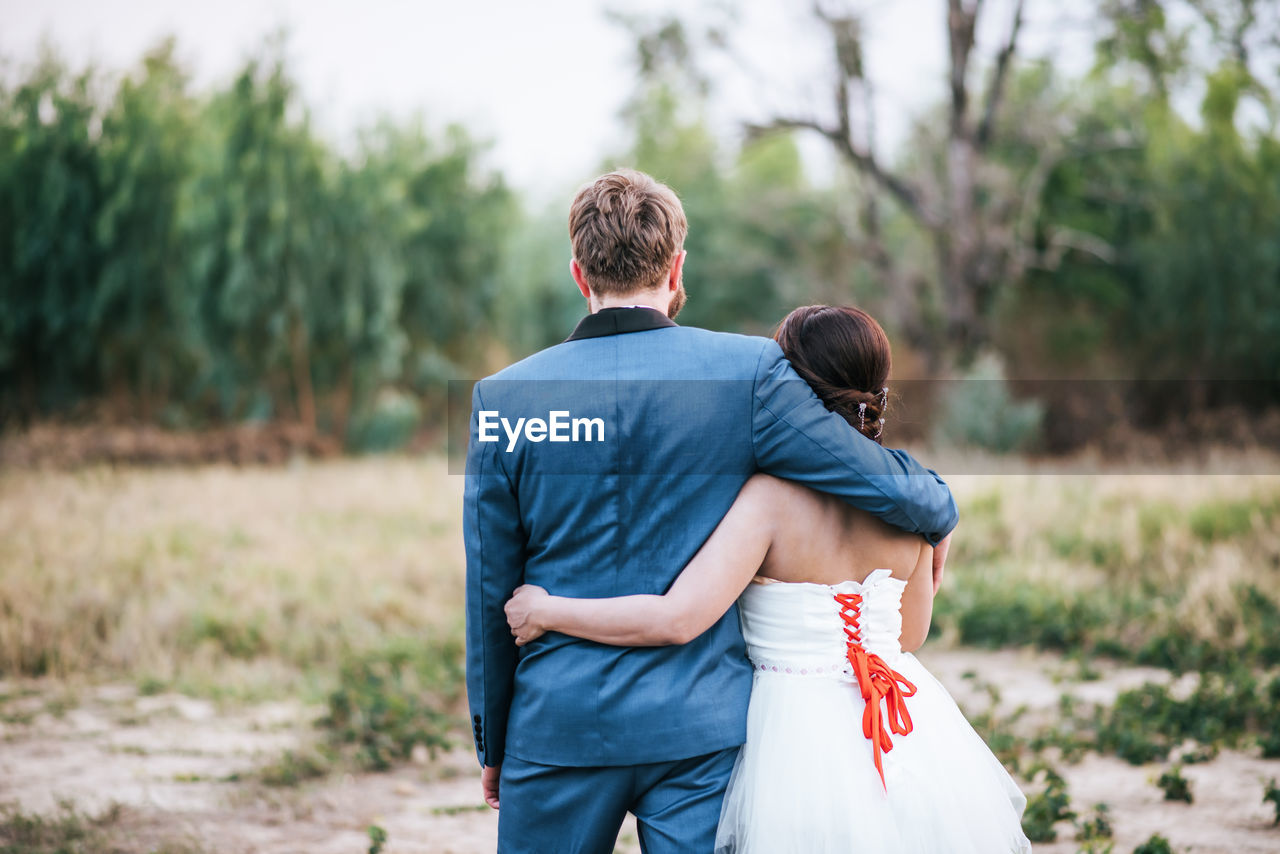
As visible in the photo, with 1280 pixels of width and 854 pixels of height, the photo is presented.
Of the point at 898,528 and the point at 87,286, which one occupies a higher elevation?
the point at 87,286

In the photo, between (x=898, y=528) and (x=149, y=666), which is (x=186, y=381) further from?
(x=898, y=528)

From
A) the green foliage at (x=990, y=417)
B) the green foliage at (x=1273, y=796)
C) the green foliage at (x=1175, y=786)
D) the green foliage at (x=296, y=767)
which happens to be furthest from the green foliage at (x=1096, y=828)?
the green foliage at (x=990, y=417)

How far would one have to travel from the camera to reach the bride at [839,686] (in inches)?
93.3

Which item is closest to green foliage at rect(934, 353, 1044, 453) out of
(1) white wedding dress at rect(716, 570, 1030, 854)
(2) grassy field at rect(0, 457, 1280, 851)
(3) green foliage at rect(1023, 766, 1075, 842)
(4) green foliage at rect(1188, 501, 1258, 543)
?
(2) grassy field at rect(0, 457, 1280, 851)

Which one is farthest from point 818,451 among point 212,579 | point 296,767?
point 212,579

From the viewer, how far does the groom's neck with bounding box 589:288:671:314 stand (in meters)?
2.29

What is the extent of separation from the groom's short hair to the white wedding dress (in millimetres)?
844

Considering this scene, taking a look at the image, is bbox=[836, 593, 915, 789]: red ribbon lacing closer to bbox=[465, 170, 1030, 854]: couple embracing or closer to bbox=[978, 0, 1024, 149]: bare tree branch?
bbox=[465, 170, 1030, 854]: couple embracing

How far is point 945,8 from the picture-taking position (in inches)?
729

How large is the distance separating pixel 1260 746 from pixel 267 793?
15.8ft

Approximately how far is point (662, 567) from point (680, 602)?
101 mm

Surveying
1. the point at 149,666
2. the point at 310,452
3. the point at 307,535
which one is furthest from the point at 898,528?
the point at 310,452

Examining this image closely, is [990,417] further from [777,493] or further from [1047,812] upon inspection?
[777,493]

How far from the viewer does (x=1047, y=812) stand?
4102 millimetres
